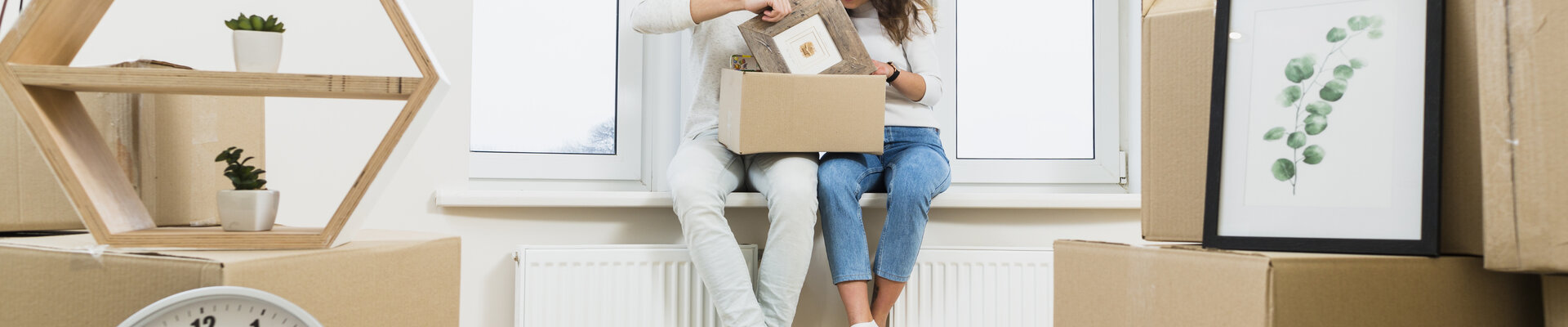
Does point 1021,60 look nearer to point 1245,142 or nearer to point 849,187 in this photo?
point 849,187

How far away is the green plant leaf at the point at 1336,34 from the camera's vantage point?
72 cm

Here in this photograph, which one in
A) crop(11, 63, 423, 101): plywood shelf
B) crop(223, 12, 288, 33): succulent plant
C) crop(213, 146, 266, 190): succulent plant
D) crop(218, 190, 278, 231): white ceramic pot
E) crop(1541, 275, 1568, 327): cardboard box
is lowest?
crop(1541, 275, 1568, 327): cardboard box

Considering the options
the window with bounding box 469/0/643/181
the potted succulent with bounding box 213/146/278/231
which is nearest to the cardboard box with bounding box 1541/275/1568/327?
the potted succulent with bounding box 213/146/278/231

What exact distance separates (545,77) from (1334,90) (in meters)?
1.42

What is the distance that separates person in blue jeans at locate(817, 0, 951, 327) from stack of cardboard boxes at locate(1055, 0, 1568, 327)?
0.64 meters

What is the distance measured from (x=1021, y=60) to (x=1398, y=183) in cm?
131

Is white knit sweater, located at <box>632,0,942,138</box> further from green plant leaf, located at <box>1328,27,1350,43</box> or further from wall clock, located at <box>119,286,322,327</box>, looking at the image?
wall clock, located at <box>119,286,322,327</box>

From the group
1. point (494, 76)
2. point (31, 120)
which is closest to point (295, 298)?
point (31, 120)

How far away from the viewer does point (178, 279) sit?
0.62 metres

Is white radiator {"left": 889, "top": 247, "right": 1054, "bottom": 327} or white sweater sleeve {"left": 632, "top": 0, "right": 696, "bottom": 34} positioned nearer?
white sweater sleeve {"left": 632, "top": 0, "right": 696, "bottom": 34}

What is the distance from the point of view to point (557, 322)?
150cm

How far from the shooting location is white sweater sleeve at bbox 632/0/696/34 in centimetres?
151

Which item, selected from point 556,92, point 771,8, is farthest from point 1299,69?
point 556,92

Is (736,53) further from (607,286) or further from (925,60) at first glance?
(607,286)
